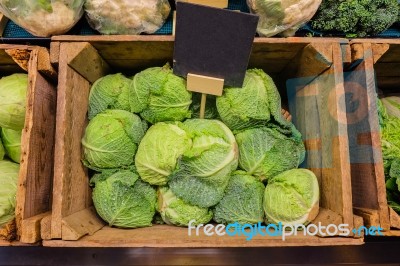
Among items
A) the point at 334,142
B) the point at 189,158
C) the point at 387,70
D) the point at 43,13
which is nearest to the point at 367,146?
the point at 334,142

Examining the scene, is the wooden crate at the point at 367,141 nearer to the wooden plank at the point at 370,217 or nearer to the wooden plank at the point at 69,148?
the wooden plank at the point at 370,217

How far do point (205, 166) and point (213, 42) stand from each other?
0.55m

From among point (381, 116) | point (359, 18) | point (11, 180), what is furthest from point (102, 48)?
point (381, 116)

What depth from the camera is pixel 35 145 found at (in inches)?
64.3

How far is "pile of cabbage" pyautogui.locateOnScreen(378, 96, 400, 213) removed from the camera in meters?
1.84

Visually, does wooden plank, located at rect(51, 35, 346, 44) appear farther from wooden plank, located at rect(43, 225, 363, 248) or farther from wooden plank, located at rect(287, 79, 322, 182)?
Answer: wooden plank, located at rect(43, 225, 363, 248)

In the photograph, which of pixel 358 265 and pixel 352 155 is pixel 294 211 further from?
pixel 358 265

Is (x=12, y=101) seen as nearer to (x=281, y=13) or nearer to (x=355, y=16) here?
(x=281, y=13)

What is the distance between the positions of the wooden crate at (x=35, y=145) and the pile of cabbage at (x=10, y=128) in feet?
0.53

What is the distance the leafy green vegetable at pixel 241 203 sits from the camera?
1712 millimetres

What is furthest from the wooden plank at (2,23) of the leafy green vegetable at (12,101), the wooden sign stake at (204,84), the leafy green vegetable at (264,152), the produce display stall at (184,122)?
the leafy green vegetable at (264,152)

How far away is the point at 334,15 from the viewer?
1840 millimetres

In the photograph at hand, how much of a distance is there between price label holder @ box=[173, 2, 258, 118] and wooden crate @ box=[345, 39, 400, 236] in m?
0.61

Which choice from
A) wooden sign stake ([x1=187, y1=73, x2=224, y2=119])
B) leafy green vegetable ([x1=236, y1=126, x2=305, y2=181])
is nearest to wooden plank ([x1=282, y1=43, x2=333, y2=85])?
leafy green vegetable ([x1=236, y1=126, x2=305, y2=181])
